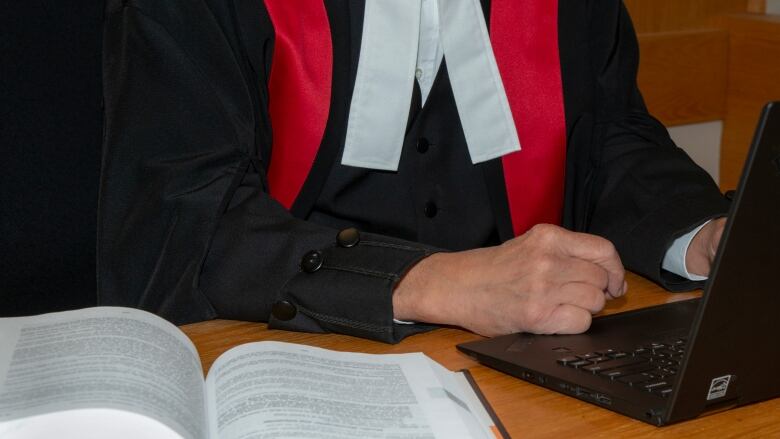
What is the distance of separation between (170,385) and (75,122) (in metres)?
0.67

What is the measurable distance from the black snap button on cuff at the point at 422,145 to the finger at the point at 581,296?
1.44ft

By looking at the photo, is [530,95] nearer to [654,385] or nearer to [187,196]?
[187,196]

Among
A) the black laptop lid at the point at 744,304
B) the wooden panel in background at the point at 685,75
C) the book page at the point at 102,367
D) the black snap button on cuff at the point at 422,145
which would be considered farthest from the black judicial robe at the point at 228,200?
the wooden panel in background at the point at 685,75


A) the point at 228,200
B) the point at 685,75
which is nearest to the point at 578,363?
the point at 228,200

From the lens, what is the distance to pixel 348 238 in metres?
1.28

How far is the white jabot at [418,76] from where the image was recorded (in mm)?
1485

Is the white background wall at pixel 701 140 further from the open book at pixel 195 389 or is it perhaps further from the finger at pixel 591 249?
the open book at pixel 195 389

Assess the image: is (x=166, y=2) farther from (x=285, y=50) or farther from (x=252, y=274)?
(x=252, y=274)

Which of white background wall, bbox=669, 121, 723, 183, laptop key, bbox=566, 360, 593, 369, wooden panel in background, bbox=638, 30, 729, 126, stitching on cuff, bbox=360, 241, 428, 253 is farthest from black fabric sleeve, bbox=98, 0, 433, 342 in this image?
white background wall, bbox=669, 121, 723, 183

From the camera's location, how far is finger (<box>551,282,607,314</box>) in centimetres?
117

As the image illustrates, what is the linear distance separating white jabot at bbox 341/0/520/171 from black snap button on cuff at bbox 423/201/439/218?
94mm

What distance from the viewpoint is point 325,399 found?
0.97 meters

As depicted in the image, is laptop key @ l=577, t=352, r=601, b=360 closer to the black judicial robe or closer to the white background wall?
the black judicial robe

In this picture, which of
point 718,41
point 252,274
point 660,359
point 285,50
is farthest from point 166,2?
point 718,41
